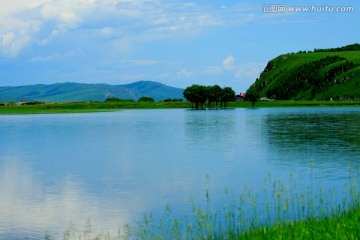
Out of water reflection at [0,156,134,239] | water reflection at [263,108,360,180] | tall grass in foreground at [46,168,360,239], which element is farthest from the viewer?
water reflection at [263,108,360,180]

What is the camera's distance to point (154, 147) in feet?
217

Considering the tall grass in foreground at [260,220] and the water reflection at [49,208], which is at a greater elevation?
the tall grass in foreground at [260,220]

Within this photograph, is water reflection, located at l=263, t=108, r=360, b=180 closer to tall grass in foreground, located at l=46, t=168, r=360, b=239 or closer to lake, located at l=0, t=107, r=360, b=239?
lake, located at l=0, t=107, r=360, b=239

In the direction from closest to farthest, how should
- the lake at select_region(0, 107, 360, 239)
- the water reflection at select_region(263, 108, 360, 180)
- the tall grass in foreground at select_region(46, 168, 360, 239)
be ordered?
1. the tall grass in foreground at select_region(46, 168, 360, 239)
2. the lake at select_region(0, 107, 360, 239)
3. the water reflection at select_region(263, 108, 360, 180)

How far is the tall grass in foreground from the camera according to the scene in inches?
769

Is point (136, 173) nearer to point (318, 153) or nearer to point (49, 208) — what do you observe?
point (49, 208)

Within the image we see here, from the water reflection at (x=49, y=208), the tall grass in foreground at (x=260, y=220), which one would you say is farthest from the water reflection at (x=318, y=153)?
the water reflection at (x=49, y=208)

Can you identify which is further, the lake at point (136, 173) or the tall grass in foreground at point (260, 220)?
the lake at point (136, 173)

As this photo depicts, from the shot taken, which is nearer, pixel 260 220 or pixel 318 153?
pixel 260 220

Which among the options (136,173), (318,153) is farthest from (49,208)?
(318,153)

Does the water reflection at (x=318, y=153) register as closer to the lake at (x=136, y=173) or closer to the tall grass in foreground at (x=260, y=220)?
the lake at (x=136, y=173)

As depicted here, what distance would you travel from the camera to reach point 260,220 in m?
25.6

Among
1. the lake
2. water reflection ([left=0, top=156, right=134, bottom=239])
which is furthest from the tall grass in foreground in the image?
water reflection ([left=0, top=156, right=134, bottom=239])

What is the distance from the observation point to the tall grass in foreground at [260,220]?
64.1 feet
